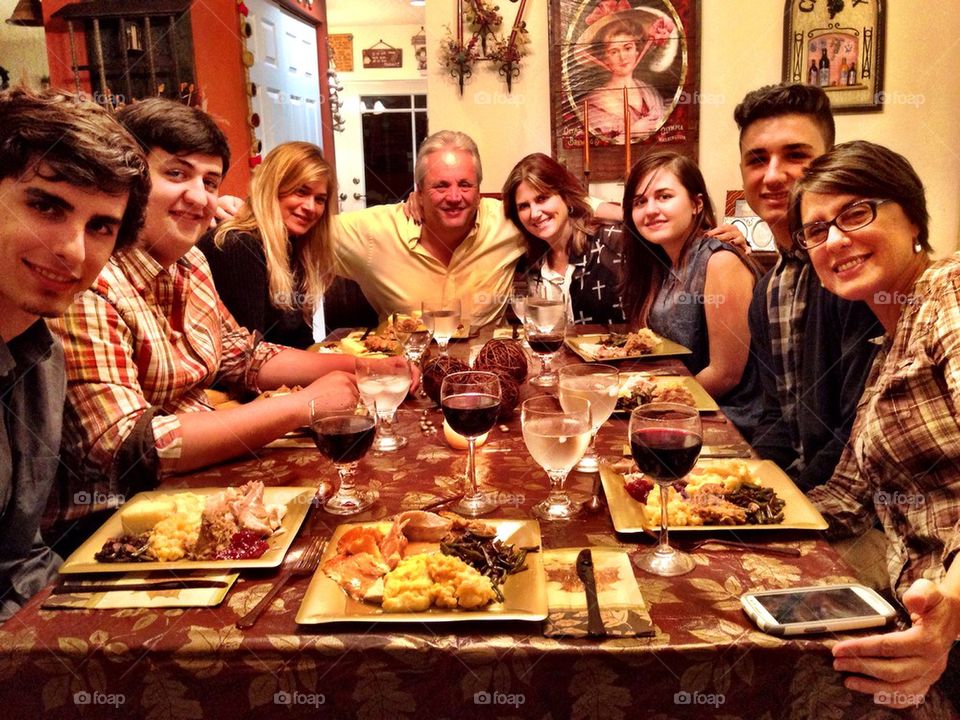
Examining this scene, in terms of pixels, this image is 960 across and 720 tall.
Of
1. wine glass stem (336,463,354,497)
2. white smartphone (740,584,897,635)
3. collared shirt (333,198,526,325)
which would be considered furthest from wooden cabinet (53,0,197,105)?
white smartphone (740,584,897,635)

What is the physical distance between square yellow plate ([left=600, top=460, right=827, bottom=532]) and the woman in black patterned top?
1933mm

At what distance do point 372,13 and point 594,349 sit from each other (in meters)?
8.17

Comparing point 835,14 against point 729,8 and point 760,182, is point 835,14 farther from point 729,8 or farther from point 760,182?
point 760,182

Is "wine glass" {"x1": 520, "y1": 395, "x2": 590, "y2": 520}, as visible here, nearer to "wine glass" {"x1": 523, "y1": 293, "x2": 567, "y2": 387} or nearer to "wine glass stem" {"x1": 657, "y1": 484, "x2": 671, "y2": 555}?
"wine glass stem" {"x1": 657, "y1": 484, "x2": 671, "y2": 555}

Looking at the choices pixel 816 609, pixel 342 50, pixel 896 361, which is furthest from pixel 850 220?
pixel 342 50

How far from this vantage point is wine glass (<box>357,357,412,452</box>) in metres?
1.51

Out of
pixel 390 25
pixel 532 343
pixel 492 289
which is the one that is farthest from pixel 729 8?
pixel 390 25

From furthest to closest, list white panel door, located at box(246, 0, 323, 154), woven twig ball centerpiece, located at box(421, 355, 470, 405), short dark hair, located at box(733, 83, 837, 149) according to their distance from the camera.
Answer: white panel door, located at box(246, 0, 323, 154) → short dark hair, located at box(733, 83, 837, 149) → woven twig ball centerpiece, located at box(421, 355, 470, 405)

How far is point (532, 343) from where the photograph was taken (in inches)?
76.2

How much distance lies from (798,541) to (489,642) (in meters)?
0.48

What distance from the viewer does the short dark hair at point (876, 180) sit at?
1.54 meters

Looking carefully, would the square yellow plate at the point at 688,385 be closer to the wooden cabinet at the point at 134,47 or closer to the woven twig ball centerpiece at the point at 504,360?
the woven twig ball centerpiece at the point at 504,360

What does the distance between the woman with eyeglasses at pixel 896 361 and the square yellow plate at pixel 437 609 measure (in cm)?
50

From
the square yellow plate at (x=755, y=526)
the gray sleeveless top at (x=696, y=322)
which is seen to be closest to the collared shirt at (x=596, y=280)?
the gray sleeveless top at (x=696, y=322)
